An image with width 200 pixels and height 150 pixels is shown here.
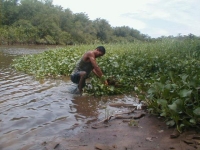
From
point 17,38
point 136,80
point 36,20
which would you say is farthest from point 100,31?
point 136,80

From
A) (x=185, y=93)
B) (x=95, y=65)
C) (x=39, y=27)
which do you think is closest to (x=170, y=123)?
(x=185, y=93)

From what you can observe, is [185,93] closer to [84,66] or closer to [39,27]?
[84,66]

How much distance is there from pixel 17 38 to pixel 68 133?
3857 centimetres

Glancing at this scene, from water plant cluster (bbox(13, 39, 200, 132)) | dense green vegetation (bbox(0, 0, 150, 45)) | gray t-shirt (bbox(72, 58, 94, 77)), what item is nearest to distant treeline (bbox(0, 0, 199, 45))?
dense green vegetation (bbox(0, 0, 150, 45))

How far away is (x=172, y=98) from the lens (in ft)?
11.8

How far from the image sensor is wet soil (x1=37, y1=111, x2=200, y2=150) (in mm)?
2918

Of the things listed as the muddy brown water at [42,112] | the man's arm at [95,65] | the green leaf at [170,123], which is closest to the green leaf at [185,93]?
the green leaf at [170,123]

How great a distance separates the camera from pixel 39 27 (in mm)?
50250

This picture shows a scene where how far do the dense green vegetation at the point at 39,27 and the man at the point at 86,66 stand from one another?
98.4 feet

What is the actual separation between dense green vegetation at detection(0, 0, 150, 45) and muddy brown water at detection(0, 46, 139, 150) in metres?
30.4

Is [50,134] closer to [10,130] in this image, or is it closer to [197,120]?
[10,130]

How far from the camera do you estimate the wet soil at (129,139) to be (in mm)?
2918

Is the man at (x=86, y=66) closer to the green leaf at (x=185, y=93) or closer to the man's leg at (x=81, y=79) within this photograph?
the man's leg at (x=81, y=79)

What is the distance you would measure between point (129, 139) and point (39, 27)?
5020 cm
